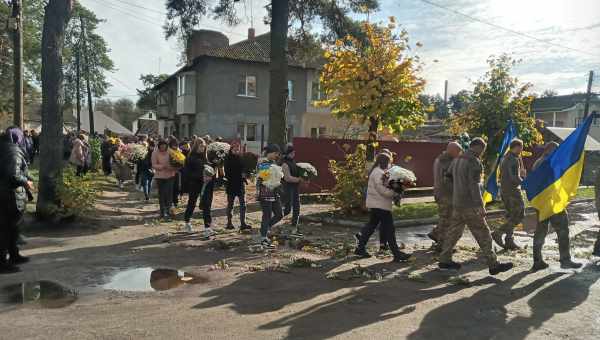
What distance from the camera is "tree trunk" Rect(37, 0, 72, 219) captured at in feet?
31.3

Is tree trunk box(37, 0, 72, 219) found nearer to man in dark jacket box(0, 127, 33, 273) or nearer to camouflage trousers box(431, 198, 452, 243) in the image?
man in dark jacket box(0, 127, 33, 273)

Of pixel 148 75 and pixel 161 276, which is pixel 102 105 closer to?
pixel 148 75

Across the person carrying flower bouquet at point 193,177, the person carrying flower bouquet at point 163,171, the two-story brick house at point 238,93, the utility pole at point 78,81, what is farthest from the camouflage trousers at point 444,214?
the utility pole at point 78,81

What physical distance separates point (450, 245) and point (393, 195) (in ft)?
3.68

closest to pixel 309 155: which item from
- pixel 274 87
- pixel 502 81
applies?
pixel 274 87

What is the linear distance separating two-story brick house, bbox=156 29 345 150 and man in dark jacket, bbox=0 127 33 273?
23612 mm

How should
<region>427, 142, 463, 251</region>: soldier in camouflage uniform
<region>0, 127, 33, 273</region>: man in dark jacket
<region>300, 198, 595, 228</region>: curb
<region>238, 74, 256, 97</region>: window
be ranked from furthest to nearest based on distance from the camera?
<region>238, 74, 256, 97</region>: window → <region>300, 198, 595, 228</region>: curb → <region>427, 142, 463, 251</region>: soldier in camouflage uniform → <region>0, 127, 33, 273</region>: man in dark jacket

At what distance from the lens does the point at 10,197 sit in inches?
258

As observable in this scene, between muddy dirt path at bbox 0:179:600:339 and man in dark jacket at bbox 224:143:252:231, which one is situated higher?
man in dark jacket at bbox 224:143:252:231

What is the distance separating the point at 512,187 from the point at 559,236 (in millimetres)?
1260

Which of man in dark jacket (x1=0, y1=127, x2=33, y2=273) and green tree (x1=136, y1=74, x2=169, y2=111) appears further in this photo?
green tree (x1=136, y1=74, x2=169, y2=111)

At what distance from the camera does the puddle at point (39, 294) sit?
203 inches

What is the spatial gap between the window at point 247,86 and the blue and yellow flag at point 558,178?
26.0m

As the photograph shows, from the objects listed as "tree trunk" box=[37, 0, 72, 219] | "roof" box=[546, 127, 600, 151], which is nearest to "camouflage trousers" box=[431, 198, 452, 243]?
"tree trunk" box=[37, 0, 72, 219]
